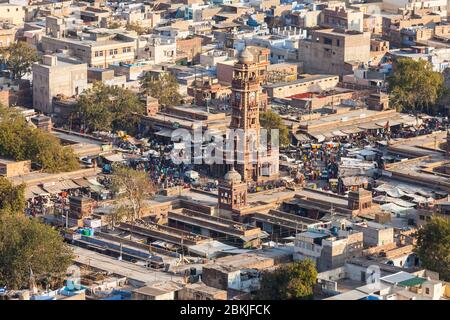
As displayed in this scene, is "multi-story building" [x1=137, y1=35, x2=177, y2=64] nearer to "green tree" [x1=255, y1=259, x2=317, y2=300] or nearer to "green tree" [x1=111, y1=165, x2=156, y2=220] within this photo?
"green tree" [x1=111, y1=165, x2=156, y2=220]

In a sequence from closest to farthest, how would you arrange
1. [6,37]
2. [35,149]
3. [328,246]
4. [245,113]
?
[328,246], [245,113], [35,149], [6,37]

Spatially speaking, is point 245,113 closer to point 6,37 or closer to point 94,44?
Result: point 94,44

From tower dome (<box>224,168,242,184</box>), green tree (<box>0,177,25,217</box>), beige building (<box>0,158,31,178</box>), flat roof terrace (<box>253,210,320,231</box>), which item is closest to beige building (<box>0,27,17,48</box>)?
beige building (<box>0,158,31,178</box>)

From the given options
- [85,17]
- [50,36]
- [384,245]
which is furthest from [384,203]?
[85,17]

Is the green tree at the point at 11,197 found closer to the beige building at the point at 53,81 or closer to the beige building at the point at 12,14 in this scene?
the beige building at the point at 53,81

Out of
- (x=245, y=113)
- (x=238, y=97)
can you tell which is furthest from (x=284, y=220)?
(x=238, y=97)
